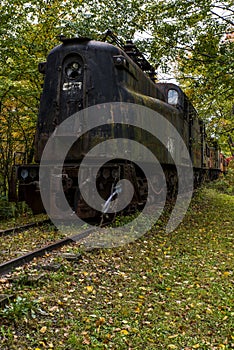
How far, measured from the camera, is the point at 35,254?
218 inches

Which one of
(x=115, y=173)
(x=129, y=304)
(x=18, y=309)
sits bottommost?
(x=129, y=304)

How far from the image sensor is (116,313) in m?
4.09

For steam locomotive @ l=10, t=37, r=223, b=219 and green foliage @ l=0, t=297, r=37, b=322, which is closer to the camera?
green foliage @ l=0, t=297, r=37, b=322

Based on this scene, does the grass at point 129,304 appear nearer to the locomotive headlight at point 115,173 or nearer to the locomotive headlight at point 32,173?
the locomotive headlight at point 115,173

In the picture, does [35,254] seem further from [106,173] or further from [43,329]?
[106,173]

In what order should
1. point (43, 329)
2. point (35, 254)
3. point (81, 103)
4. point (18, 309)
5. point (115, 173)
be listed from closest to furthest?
1. point (43, 329)
2. point (18, 309)
3. point (35, 254)
4. point (115, 173)
5. point (81, 103)

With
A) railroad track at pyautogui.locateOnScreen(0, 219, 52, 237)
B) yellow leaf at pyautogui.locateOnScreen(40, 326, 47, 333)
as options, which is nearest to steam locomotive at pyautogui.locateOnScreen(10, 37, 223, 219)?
railroad track at pyautogui.locateOnScreen(0, 219, 52, 237)

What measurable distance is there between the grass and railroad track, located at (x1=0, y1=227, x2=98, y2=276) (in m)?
0.30

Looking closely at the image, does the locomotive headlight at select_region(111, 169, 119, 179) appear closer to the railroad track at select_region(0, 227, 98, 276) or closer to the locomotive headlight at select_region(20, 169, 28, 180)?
the railroad track at select_region(0, 227, 98, 276)

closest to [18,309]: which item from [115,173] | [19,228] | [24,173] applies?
[19,228]

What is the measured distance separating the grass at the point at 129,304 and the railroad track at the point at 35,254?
0.30 metres

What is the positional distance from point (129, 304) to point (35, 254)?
1.78 meters

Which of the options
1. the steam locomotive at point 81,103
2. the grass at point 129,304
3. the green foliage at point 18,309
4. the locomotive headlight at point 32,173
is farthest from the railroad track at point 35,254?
the locomotive headlight at point 32,173

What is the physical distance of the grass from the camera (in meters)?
3.50
